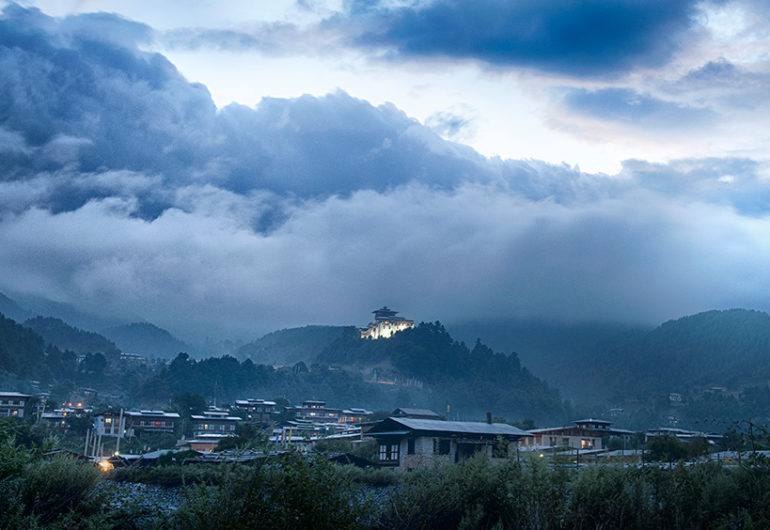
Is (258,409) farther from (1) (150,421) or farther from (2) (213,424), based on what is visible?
(1) (150,421)

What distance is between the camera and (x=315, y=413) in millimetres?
148375

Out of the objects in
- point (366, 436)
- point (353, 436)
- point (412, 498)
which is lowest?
point (353, 436)

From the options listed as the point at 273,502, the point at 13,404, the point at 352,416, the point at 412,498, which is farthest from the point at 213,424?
the point at 273,502

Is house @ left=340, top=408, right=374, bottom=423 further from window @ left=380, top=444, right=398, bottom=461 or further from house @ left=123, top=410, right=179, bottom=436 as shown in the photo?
window @ left=380, top=444, right=398, bottom=461

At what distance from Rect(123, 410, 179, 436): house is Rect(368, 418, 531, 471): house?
7089 centimetres

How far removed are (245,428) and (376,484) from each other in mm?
63167

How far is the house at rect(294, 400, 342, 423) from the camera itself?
144 metres

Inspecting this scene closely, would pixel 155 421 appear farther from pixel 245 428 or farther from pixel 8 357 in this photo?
pixel 8 357

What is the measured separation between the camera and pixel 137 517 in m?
18.4

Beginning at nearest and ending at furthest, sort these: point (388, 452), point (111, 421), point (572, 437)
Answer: point (388, 452), point (572, 437), point (111, 421)

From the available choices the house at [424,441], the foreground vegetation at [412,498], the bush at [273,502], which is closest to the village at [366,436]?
the house at [424,441]

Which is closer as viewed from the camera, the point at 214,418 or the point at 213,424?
the point at 213,424

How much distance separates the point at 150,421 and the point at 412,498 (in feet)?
344

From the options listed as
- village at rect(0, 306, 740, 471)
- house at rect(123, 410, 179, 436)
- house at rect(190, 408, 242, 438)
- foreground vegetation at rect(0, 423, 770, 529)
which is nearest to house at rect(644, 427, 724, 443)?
village at rect(0, 306, 740, 471)
